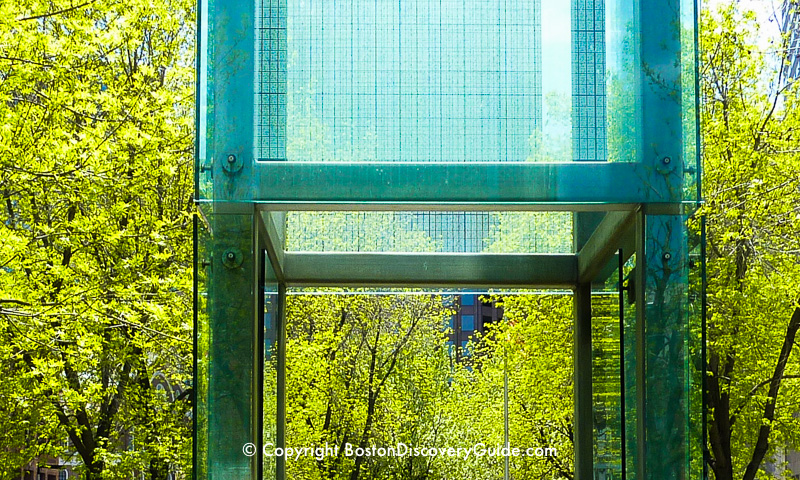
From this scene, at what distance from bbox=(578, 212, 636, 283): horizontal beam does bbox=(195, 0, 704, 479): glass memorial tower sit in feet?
0.23

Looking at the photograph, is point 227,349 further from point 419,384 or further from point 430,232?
point 419,384

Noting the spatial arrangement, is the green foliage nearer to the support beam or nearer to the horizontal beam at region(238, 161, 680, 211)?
the support beam

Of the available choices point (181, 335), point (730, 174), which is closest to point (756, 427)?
point (730, 174)

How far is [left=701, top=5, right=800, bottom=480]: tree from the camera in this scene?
29.0 feet

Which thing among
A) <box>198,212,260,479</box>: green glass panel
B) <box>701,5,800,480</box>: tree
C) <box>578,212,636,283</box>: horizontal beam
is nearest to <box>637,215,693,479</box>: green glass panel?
<box>578,212,636,283</box>: horizontal beam

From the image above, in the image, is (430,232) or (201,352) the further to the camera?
(430,232)

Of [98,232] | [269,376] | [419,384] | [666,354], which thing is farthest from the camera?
[419,384]

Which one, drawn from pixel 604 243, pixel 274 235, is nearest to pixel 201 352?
pixel 274 235

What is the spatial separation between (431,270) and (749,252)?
571cm

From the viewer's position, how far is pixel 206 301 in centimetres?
230

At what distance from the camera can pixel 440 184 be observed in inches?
93.7

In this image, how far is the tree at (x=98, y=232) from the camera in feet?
26.0
